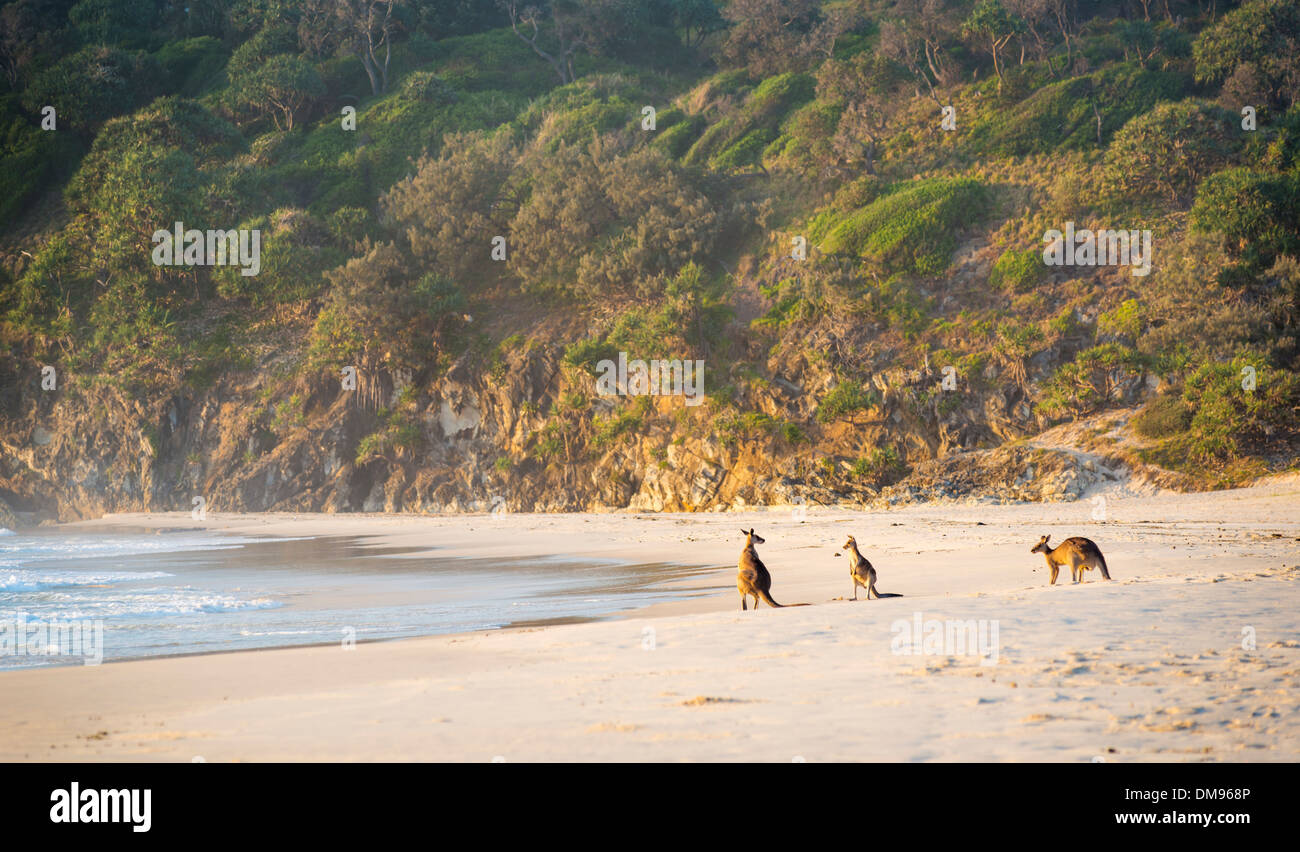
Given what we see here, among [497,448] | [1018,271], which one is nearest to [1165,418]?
[1018,271]

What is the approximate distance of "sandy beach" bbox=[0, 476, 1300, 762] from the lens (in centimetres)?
441

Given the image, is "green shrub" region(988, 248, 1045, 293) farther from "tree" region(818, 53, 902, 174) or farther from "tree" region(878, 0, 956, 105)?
"tree" region(878, 0, 956, 105)

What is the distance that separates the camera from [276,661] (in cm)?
746

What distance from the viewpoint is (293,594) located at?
12.5 metres

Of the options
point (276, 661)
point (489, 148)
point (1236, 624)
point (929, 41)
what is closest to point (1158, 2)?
point (929, 41)

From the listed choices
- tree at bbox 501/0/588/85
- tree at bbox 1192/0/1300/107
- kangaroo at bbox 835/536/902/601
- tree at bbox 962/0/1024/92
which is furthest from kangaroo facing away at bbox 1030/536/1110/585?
tree at bbox 501/0/588/85

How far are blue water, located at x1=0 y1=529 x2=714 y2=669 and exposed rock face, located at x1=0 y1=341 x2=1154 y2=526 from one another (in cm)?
976

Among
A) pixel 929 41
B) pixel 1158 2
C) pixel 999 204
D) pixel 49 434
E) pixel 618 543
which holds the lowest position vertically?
pixel 618 543

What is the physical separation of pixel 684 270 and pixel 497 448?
860 centimetres

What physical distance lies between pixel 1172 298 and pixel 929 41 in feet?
62.8

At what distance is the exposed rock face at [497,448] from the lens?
2320 cm

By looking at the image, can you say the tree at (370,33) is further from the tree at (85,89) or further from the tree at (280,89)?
the tree at (85,89)

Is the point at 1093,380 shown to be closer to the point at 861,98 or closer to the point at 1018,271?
the point at 1018,271

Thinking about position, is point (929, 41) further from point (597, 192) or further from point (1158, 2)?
point (597, 192)
